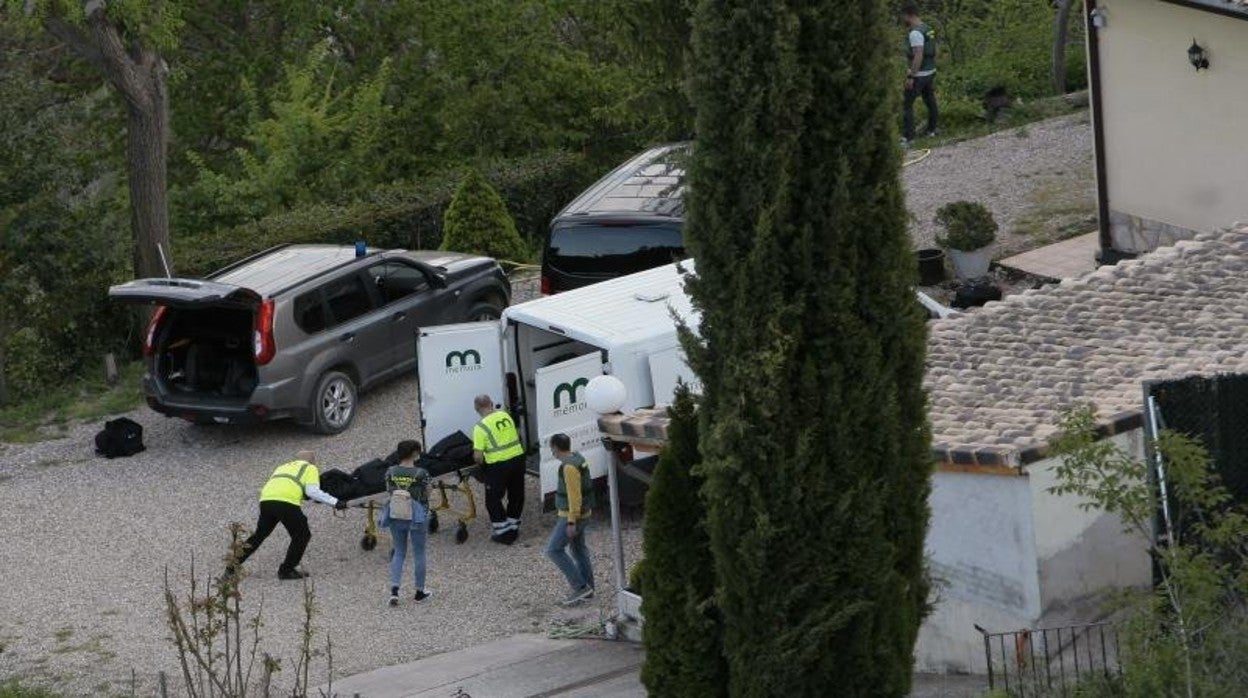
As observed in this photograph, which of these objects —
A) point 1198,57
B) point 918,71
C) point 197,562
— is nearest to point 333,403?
point 197,562

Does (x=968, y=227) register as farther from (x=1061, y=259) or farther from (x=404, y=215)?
(x=404, y=215)

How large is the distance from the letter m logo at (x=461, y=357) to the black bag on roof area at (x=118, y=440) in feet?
11.8

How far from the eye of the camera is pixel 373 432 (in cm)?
1762

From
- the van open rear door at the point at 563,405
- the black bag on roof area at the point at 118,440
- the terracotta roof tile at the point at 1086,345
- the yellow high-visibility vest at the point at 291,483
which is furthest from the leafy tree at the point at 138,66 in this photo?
the terracotta roof tile at the point at 1086,345

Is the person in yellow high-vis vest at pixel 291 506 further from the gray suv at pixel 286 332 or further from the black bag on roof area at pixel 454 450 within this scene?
the gray suv at pixel 286 332

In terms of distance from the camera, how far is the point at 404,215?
23.2 m

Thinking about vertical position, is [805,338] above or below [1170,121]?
below

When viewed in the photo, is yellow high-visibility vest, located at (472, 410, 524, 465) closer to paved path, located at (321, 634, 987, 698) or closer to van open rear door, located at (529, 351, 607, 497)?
van open rear door, located at (529, 351, 607, 497)

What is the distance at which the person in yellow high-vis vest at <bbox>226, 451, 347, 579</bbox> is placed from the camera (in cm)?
1455

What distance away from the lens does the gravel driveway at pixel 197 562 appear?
44.2 ft

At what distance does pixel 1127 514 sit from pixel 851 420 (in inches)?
53.3

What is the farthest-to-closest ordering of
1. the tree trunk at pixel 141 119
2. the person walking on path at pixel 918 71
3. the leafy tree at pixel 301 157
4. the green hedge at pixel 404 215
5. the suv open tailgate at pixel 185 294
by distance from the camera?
the leafy tree at pixel 301 157 → the person walking on path at pixel 918 71 → the green hedge at pixel 404 215 → the tree trunk at pixel 141 119 → the suv open tailgate at pixel 185 294

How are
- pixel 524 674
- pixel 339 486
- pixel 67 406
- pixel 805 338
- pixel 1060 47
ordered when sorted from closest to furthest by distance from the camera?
pixel 805 338 < pixel 524 674 < pixel 339 486 < pixel 67 406 < pixel 1060 47

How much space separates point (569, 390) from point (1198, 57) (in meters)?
7.00
